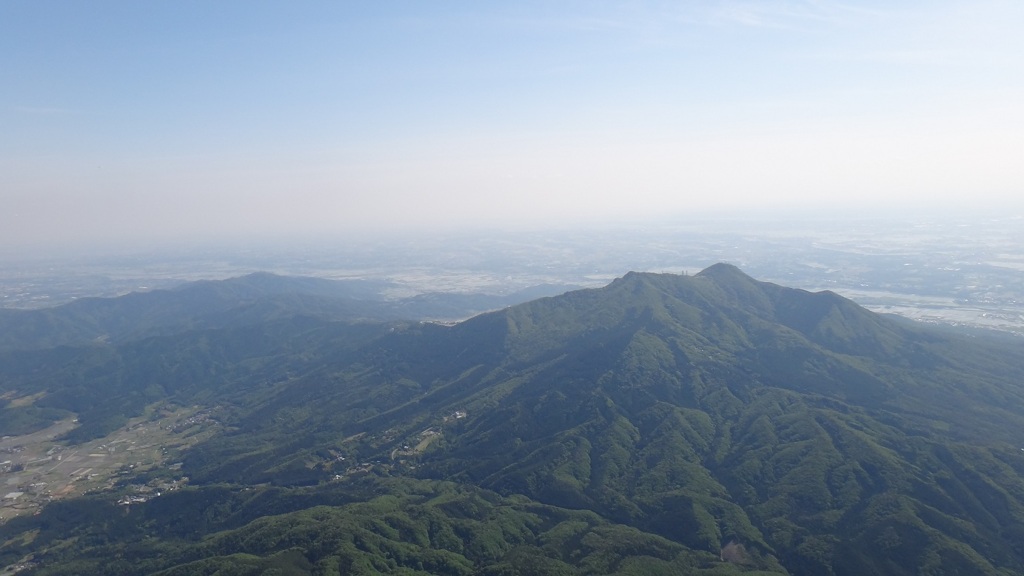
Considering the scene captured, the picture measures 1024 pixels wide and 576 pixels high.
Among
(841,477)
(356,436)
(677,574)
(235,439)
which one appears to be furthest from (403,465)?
(841,477)

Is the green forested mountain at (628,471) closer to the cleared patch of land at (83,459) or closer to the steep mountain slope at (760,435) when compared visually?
the steep mountain slope at (760,435)

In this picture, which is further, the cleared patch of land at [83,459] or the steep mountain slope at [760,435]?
the cleared patch of land at [83,459]

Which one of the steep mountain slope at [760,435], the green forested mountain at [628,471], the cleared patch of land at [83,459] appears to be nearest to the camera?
the green forested mountain at [628,471]

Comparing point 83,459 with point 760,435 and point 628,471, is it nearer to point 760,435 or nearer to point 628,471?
point 628,471

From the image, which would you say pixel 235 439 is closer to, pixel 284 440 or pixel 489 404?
pixel 284 440

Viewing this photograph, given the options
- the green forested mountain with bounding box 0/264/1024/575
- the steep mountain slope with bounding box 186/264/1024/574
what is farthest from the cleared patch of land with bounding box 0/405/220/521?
the steep mountain slope with bounding box 186/264/1024/574

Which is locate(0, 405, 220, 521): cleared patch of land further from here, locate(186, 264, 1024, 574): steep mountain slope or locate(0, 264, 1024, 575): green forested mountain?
locate(186, 264, 1024, 574): steep mountain slope

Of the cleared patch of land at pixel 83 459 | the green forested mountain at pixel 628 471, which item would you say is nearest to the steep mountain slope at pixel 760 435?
the green forested mountain at pixel 628 471

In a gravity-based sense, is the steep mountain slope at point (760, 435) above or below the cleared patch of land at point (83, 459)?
above

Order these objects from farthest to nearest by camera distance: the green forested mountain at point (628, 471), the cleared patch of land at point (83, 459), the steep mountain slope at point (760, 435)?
the cleared patch of land at point (83, 459), the steep mountain slope at point (760, 435), the green forested mountain at point (628, 471)
